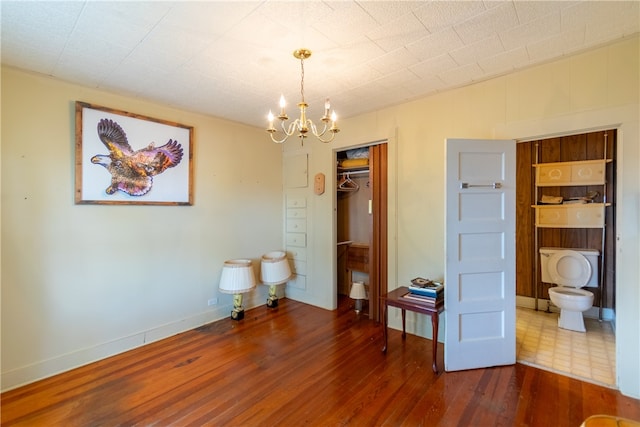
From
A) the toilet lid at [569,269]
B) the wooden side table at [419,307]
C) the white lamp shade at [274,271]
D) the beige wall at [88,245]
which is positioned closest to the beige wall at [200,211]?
the beige wall at [88,245]

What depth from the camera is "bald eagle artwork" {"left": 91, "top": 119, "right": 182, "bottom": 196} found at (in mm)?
2697

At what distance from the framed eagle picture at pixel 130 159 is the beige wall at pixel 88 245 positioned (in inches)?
3.5

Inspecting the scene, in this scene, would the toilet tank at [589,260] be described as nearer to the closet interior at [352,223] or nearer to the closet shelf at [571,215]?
the closet shelf at [571,215]

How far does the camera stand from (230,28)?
181 cm

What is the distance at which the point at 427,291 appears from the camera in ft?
8.59

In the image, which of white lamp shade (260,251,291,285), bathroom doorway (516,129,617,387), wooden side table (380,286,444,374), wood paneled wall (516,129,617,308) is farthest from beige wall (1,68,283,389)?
wood paneled wall (516,129,617,308)

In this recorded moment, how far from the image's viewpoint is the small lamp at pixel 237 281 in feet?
11.1

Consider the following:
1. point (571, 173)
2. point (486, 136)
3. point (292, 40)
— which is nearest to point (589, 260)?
point (571, 173)

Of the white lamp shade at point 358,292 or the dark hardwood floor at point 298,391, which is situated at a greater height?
the white lamp shade at point 358,292

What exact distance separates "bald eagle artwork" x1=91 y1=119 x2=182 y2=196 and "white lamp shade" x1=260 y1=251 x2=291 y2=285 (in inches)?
66.1

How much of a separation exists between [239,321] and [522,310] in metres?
3.81

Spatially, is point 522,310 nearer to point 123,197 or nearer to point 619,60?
point 619,60

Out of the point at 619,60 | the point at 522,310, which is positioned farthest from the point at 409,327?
the point at 619,60

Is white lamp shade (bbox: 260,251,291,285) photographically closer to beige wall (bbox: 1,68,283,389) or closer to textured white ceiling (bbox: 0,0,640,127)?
beige wall (bbox: 1,68,283,389)
